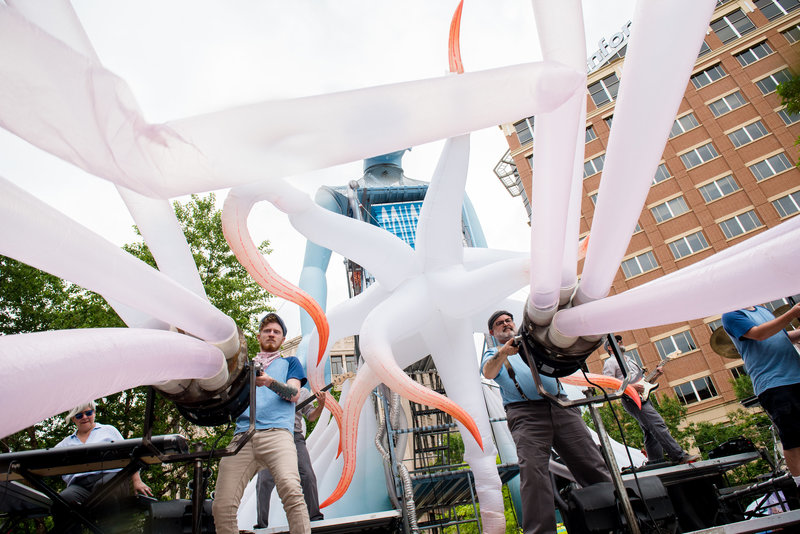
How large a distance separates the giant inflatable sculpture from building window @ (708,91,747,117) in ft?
95.3

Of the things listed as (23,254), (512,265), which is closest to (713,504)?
(512,265)

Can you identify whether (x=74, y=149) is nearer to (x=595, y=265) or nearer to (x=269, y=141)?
(x=269, y=141)

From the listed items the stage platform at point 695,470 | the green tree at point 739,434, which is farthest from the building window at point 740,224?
the stage platform at point 695,470

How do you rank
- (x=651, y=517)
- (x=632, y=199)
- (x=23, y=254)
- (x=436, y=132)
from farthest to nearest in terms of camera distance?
(x=651, y=517) → (x=632, y=199) → (x=23, y=254) → (x=436, y=132)

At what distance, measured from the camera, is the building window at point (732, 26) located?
26609 millimetres

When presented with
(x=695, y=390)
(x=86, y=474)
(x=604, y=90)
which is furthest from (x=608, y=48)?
(x=86, y=474)

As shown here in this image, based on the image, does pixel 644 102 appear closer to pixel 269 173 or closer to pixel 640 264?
pixel 269 173

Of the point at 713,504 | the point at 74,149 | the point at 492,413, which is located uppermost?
the point at 492,413

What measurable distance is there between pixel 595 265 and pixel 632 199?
0.45 metres

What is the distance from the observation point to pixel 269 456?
3.27 metres

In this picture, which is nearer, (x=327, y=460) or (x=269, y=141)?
(x=269, y=141)

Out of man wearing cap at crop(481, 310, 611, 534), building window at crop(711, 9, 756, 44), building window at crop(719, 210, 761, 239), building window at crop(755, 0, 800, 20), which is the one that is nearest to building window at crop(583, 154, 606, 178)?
building window at crop(719, 210, 761, 239)

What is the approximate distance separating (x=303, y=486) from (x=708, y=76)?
3116 centimetres

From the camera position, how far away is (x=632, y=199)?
6.57 ft
